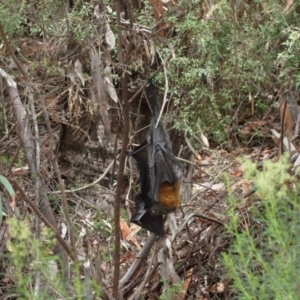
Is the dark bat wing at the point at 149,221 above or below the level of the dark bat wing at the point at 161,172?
below

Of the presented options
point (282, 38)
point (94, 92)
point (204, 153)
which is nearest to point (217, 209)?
point (94, 92)

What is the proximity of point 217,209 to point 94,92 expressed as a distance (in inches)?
40.0

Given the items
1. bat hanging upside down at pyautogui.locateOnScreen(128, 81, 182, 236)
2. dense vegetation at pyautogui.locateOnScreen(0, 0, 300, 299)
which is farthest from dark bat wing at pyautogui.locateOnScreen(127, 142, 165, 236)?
dense vegetation at pyautogui.locateOnScreen(0, 0, 300, 299)

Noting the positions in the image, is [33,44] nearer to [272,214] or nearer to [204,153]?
[204,153]

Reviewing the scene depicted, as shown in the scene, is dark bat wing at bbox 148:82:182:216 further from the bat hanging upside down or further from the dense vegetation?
the dense vegetation

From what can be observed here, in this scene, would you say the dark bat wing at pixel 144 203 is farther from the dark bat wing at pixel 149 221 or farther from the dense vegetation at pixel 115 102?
the dense vegetation at pixel 115 102

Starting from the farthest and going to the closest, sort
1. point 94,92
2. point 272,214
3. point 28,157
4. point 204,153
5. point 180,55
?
1. point 204,153
2. point 180,55
3. point 94,92
4. point 28,157
5. point 272,214

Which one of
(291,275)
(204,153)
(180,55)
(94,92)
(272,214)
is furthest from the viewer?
(204,153)

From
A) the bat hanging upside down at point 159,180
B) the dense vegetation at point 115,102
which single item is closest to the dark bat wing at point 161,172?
the bat hanging upside down at point 159,180

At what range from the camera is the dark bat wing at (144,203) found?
336cm

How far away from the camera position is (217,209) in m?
3.78

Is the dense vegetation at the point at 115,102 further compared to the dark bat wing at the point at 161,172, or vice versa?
the dark bat wing at the point at 161,172

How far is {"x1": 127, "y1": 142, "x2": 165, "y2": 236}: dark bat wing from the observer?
3357mm

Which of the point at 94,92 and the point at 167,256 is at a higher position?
the point at 94,92
